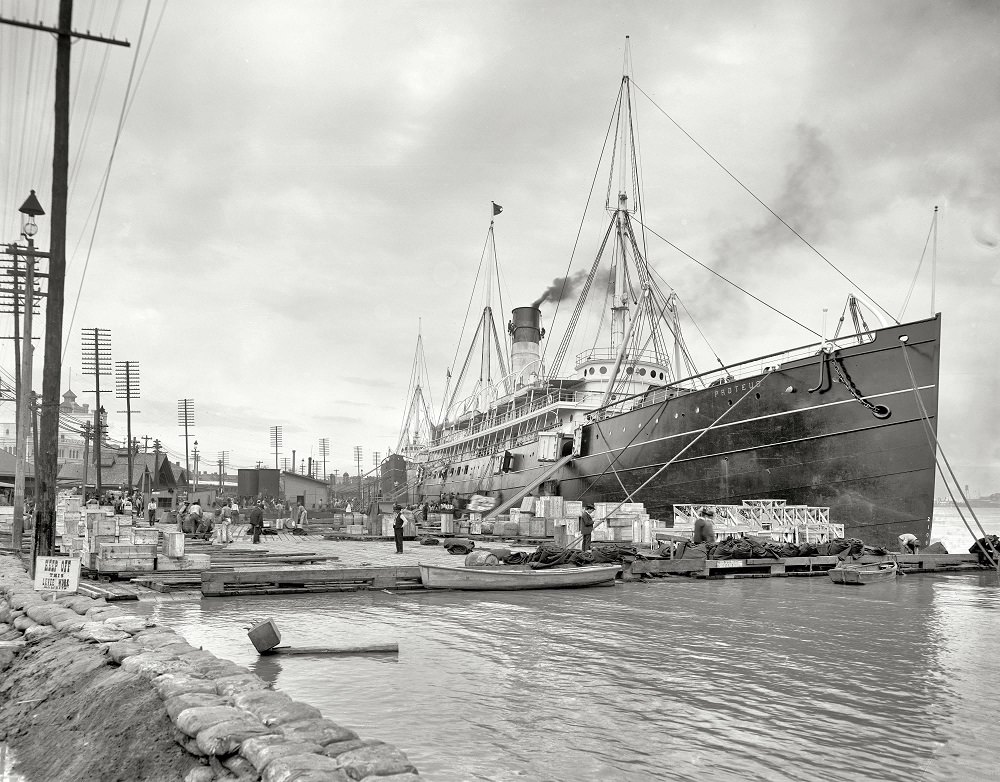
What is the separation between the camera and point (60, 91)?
13719mm

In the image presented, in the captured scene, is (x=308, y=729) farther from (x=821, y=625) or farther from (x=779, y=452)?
(x=779, y=452)

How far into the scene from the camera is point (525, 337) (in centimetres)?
5684

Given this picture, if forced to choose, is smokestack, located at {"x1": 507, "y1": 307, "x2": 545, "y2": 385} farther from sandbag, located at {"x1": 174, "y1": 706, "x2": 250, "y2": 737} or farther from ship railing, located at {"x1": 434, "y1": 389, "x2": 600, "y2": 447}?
sandbag, located at {"x1": 174, "y1": 706, "x2": 250, "y2": 737}

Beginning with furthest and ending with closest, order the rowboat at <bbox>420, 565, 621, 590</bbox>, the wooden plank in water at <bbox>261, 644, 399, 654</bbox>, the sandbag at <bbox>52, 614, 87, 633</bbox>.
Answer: the rowboat at <bbox>420, 565, 621, 590</bbox> < the wooden plank in water at <bbox>261, 644, 399, 654</bbox> < the sandbag at <bbox>52, 614, 87, 633</bbox>

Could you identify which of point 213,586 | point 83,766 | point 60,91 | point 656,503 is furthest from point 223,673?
point 656,503

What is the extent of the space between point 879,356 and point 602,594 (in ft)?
44.7

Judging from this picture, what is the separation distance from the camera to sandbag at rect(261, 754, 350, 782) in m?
4.11

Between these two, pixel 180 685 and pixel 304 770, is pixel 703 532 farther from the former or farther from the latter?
pixel 304 770

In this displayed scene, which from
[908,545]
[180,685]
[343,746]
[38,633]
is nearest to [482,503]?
[908,545]

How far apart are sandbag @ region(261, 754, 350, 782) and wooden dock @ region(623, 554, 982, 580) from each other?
14707 millimetres

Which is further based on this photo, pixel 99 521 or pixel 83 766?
pixel 99 521

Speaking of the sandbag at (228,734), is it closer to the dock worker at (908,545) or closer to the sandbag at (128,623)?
the sandbag at (128,623)

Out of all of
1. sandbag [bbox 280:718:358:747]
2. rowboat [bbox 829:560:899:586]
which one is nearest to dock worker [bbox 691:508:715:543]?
rowboat [bbox 829:560:899:586]

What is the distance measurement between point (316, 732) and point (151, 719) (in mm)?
1649
